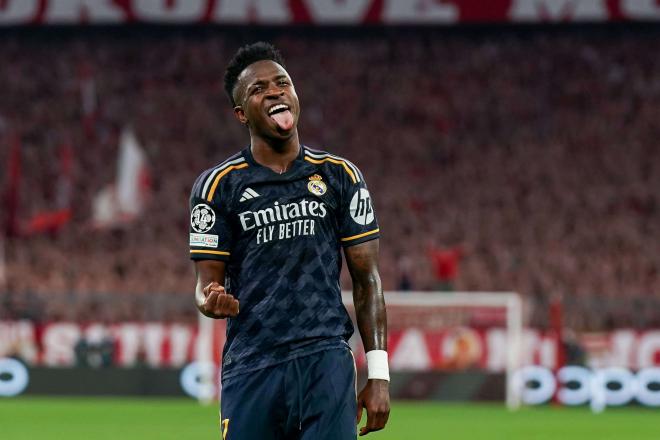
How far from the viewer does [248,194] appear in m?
4.30

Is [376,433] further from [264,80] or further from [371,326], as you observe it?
[264,80]

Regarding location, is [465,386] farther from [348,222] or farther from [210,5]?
[348,222]

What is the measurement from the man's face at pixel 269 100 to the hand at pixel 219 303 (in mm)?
564

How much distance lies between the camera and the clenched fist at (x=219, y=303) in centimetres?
395

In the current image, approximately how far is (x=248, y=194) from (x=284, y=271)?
0.85 feet

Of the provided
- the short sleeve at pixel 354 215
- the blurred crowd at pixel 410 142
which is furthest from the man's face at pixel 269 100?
the blurred crowd at pixel 410 142

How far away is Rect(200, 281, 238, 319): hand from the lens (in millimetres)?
3949

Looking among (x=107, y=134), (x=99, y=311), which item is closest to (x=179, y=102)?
(x=107, y=134)

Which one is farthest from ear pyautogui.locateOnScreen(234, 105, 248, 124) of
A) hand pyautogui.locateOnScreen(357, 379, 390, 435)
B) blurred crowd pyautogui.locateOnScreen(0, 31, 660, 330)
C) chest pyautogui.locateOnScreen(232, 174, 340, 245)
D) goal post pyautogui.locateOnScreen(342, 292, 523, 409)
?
blurred crowd pyautogui.locateOnScreen(0, 31, 660, 330)

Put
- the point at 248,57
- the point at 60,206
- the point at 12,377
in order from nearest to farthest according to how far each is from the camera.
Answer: the point at 248,57 → the point at 12,377 → the point at 60,206

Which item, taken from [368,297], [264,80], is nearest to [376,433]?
[368,297]

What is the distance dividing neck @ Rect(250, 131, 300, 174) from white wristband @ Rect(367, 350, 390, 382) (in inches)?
24.4

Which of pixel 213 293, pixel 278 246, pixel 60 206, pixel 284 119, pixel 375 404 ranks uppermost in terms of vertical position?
pixel 60 206

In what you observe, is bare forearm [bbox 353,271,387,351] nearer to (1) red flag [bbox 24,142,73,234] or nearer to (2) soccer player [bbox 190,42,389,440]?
(2) soccer player [bbox 190,42,389,440]
